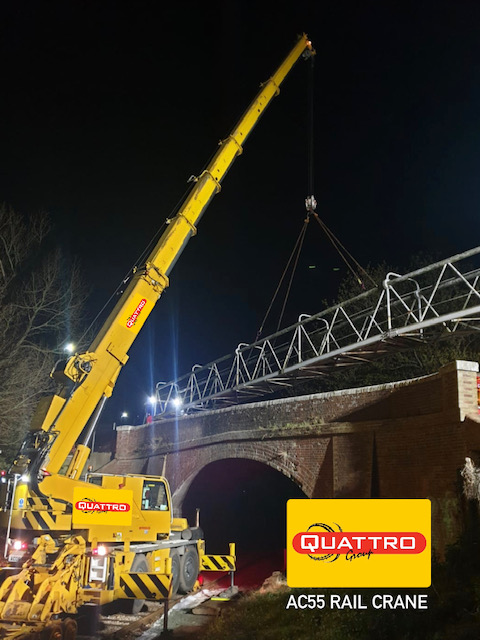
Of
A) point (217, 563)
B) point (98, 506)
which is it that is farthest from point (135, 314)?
point (217, 563)

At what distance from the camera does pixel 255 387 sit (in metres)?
18.1

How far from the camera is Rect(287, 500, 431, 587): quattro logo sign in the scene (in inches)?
292

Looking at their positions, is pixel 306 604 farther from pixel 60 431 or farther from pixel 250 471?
pixel 250 471

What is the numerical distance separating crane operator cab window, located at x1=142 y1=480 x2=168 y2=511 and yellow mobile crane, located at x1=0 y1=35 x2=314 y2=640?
0.02 metres

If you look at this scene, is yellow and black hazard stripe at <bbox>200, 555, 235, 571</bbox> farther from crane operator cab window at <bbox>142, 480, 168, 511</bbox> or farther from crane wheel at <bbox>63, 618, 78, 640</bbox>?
crane wheel at <bbox>63, 618, 78, 640</bbox>

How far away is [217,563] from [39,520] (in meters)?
4.89

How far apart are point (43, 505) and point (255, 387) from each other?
957 cm

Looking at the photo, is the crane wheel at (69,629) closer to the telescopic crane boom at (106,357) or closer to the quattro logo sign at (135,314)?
the telescopic crane boom at (106,357)

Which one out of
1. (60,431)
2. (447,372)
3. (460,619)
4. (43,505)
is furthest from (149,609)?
(447,372)

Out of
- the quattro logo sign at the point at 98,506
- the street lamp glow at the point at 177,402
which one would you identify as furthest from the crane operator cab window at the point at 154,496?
the street lamp glow at the point at 177,402

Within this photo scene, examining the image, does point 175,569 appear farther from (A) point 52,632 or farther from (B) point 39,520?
(A) point 52,632

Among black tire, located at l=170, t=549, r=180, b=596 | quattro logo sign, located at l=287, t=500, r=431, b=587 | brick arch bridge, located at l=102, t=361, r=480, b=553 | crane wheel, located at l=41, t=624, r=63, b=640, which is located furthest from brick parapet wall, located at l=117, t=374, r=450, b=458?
crane wheel, located at l=41, t=624, r=63, b=640

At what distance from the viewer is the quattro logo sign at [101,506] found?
988cm

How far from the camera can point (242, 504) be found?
2261cm
